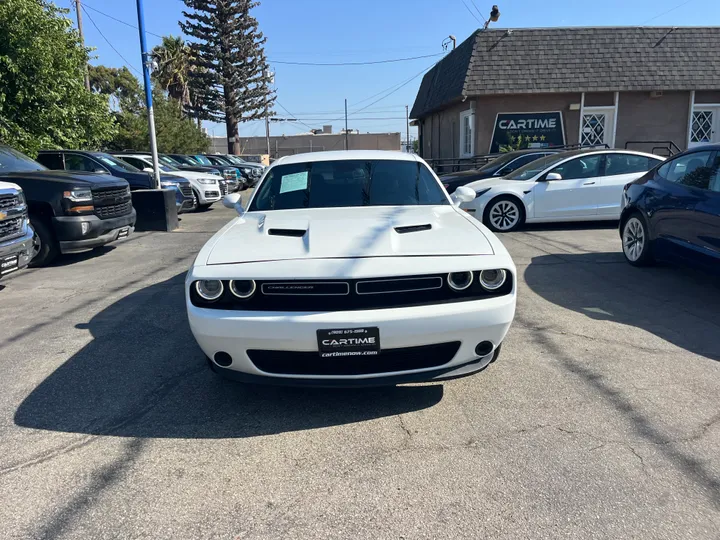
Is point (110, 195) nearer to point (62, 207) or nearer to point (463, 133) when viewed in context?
point (62, 207)

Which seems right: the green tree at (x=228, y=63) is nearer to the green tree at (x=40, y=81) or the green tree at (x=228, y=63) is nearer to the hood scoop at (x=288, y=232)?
the green tree at (x=40, y=81)

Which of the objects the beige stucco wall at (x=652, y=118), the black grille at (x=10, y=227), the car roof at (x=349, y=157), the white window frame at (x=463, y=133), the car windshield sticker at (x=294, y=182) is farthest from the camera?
the white window frame at (x=463, y=133)

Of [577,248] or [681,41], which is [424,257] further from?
[681,41]

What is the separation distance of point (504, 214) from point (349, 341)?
7658mm

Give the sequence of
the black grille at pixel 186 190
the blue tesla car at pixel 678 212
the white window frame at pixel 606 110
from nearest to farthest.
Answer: the blue tesla car at pixel 678 212 < the black grille at pixel 186 190 < the white window frame at pixel 606 110

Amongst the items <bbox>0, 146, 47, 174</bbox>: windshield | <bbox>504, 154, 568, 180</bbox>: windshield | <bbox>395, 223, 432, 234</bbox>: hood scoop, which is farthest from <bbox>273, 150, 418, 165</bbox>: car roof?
<bbox>504, 154, 568, 180</bbox>: windshield

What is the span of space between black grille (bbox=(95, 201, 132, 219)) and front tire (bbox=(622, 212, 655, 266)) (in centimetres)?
740

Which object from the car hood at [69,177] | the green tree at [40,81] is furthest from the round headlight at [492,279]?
the green tree at [40,81]

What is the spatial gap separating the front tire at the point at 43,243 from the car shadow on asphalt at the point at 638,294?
6.53m

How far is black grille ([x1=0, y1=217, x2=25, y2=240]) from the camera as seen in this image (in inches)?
226

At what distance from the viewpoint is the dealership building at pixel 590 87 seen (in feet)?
59.6

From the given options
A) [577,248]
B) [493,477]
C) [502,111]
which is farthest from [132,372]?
[502,111]

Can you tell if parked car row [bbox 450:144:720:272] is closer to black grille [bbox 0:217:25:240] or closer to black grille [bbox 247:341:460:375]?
black grille [bbox 247:341:460:375]

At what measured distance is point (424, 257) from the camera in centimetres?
305
